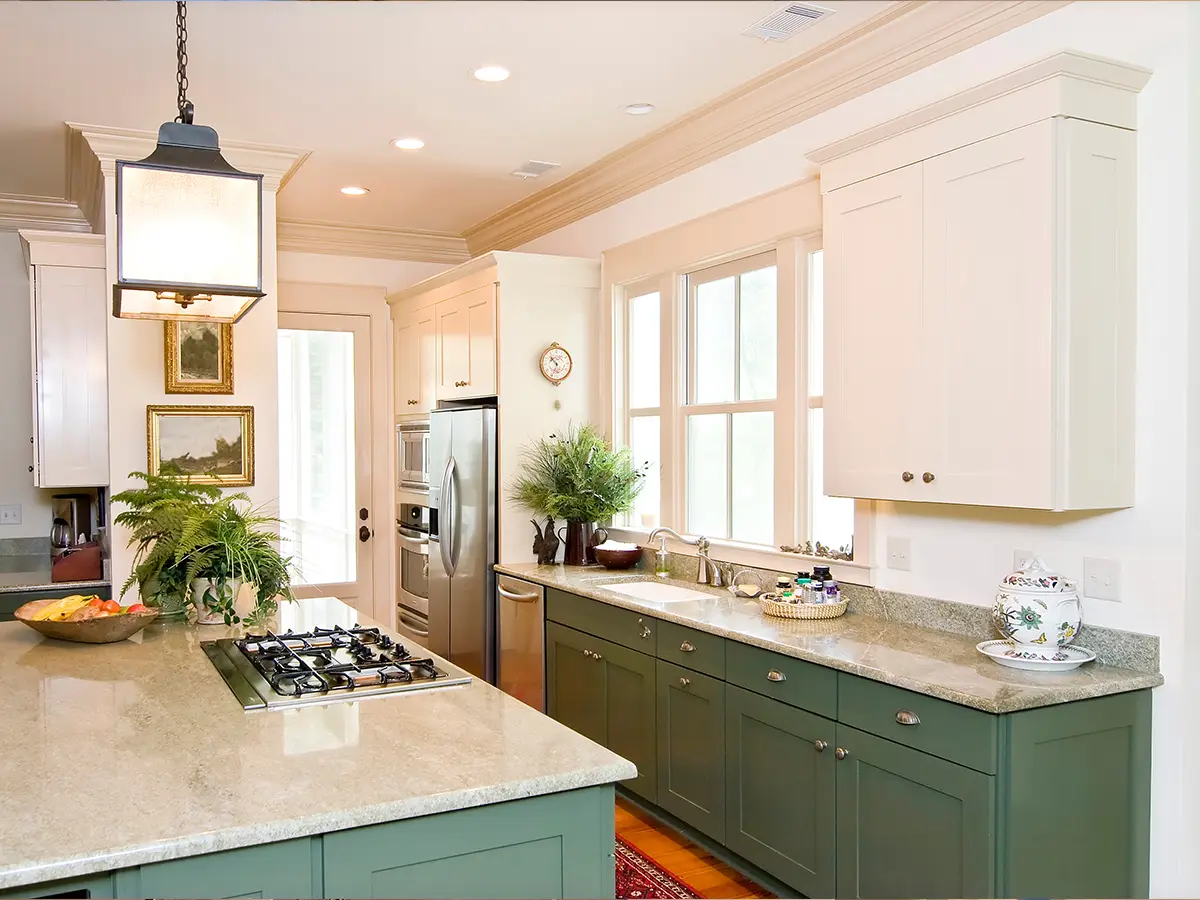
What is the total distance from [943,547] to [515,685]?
228cm

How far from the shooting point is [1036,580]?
2529 mm

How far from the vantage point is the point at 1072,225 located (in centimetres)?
239

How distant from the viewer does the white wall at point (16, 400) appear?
17.5 feet

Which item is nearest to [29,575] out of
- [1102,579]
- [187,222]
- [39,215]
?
[39,215]

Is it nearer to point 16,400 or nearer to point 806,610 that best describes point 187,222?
point 806,610

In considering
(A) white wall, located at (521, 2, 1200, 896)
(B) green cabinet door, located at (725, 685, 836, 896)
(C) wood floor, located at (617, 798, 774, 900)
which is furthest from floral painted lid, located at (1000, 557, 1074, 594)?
(C) wood floor, located at (617, 798, 774, 900)

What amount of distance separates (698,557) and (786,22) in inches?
81.0

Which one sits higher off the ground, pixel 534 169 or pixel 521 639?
pixel 534 169

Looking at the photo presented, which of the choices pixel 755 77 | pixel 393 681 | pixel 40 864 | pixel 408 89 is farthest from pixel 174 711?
pixel 755 77

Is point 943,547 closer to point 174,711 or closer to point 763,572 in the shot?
point 763,572

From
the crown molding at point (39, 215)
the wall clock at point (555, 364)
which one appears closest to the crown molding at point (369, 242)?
the crown molding at point (39, 215)

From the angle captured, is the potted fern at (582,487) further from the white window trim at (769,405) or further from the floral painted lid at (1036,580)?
the floral painted lid at (1036,580)

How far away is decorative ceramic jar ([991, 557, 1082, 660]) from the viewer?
2477mm

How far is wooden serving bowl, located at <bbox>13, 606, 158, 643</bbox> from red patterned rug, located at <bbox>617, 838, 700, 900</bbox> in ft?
5.41
